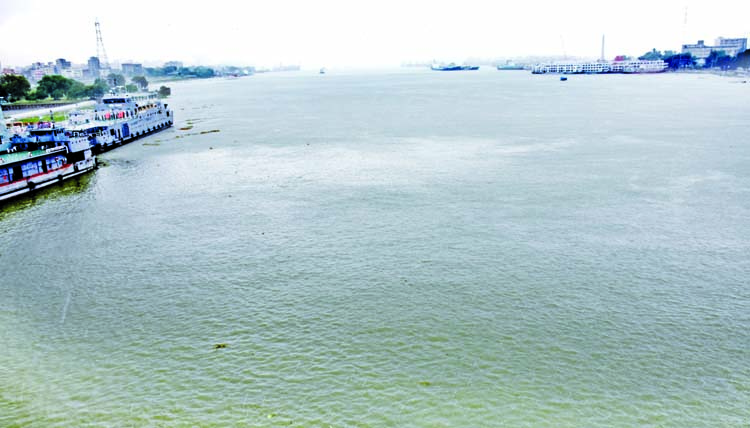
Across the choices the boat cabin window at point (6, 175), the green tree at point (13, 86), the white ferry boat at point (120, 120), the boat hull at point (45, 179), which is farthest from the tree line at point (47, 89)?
the boat cabin window at point (6, 175)

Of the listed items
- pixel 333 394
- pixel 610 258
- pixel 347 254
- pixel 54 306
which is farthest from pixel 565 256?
pixel 54 306

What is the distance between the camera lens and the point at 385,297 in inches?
942

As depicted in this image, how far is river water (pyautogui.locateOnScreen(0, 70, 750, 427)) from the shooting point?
17.2m

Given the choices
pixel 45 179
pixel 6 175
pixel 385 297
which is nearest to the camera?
pixel 385 297

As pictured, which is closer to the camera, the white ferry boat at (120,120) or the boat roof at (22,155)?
the boat roof at (22,155)

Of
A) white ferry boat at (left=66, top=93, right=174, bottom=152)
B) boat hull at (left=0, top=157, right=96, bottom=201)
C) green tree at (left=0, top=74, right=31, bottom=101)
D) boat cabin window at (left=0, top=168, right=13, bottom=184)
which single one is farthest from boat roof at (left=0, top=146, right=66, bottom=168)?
green tree at (left=0, top=74, right=31, bottom=101)

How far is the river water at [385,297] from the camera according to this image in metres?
17.2

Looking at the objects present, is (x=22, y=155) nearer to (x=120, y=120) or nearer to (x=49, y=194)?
(x=49, y=194)

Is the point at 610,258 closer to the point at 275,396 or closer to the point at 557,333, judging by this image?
the point at 557,333

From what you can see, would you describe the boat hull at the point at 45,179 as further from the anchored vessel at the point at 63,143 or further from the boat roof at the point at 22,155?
the boat roof at the point at 22,155

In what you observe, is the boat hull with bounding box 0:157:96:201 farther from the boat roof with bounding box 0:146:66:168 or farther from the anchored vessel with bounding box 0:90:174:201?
the boat roof with bounding box 0:146:66:168

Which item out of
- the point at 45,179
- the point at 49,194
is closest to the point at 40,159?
the point at 45,179

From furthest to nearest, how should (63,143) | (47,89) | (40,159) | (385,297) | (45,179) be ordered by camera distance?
1. (47,89)
2. (63,143)
3. (40,159)
4. (45,179)
5. (385,297)

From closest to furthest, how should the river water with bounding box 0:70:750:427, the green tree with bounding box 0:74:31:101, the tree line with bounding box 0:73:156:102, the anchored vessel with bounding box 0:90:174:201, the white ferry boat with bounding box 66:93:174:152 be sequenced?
the river water with bounding box 0:70:750:427 → the anchored vessel with bounding box 0:90:174:201 → the white ferry boat with bounding box 66:93:174:152 → the green tree with bounding box 0:74:31:101 → the tree line with bounding box 0:73:156:102
